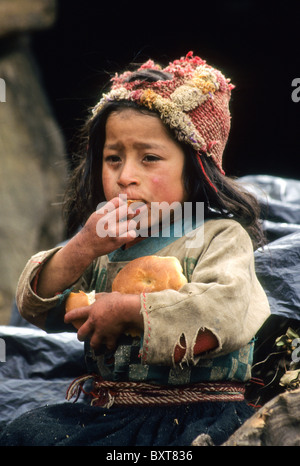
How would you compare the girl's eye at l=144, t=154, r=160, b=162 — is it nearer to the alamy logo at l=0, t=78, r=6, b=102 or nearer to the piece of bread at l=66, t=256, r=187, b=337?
the piece of bread at l=66, t=256, r=187, b=337

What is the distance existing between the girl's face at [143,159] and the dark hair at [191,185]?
35 mm

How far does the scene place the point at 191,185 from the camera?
1.92 m

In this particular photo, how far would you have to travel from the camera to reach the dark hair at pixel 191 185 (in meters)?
1.90

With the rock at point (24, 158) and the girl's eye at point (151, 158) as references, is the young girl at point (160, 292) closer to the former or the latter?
the girl's eye at point (151, 158)

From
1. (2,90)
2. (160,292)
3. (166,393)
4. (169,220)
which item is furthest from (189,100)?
(2,90)

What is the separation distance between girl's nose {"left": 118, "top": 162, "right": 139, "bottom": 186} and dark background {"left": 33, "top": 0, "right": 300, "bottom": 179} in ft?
8.63

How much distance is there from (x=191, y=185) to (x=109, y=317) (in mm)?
594

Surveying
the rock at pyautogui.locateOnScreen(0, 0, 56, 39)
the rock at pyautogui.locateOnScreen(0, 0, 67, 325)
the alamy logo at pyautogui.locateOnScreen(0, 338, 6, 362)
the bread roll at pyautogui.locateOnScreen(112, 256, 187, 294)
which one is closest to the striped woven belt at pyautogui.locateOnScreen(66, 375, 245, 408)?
the bread roll at pyautogui.locateOnScreen(112, 256, 187, 294)

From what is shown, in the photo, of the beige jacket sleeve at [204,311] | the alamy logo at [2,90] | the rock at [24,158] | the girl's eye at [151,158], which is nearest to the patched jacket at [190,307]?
the beige jacket sleeve at [204,311]

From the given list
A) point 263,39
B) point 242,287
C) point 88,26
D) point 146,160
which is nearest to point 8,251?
point 88,26

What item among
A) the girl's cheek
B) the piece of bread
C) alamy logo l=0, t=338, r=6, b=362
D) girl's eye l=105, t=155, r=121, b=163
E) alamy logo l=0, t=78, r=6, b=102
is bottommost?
alamy logo l=0, t=338, r=6, b=362

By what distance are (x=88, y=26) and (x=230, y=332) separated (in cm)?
381

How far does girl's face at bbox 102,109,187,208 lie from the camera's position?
180 cm

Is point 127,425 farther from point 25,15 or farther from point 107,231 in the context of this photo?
point 25,15
